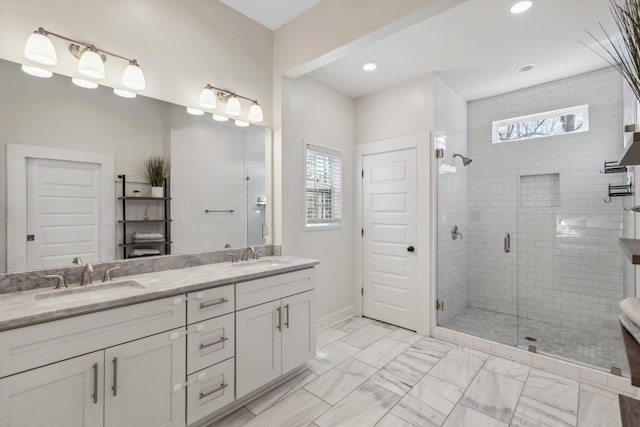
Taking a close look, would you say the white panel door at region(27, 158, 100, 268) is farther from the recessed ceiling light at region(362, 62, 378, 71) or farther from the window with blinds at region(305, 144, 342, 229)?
the recessed ceiling light at region(362, 62, 378, 71)

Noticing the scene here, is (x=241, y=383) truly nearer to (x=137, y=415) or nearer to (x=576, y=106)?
(x=137, y=415)

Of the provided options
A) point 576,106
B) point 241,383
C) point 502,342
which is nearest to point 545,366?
Result: point 502,342

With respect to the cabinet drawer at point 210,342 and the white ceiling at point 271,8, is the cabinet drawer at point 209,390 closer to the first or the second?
the cabinet drawer at point 210,342

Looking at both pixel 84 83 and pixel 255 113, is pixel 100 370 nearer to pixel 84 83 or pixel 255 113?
pixel 84 83

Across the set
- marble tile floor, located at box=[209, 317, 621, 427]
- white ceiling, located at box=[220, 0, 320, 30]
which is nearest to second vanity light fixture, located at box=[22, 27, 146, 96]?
white ceiling, located at box=[220, 0, 320, 30]

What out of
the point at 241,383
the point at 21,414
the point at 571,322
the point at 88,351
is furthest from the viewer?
the point at 571,322

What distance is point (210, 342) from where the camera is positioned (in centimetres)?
186

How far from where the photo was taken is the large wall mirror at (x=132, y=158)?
1.69 meters

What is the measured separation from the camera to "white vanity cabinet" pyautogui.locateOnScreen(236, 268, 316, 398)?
2.04m

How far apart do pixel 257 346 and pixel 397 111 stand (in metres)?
2.91

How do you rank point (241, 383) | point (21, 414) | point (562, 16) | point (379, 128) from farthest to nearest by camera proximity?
point (379, 128) → point (562, 16) → point (241, 383) → point (21, 414)

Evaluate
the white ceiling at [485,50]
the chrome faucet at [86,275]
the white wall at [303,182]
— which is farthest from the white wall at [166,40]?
the chrome faucet at [86,275]

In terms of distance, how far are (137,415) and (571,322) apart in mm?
3969

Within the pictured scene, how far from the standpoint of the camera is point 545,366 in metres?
2.59
